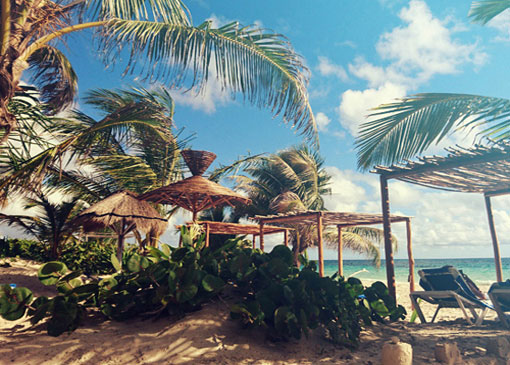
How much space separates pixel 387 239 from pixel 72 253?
25.9 feet

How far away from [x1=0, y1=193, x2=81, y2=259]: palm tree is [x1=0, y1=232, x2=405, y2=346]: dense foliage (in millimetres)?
4063

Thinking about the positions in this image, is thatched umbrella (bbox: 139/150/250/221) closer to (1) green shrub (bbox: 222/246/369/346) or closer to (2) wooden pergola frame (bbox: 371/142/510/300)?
(1) green shrub (bbox: 222/246/369/346)

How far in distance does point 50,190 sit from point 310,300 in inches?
293

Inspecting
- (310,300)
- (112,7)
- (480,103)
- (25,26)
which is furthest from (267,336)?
(112,7)

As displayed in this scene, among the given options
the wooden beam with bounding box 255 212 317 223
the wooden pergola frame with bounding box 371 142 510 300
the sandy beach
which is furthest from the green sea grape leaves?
A: the wooden beam with bounding box 255 212 317 223

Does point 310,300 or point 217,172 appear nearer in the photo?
point 310,300

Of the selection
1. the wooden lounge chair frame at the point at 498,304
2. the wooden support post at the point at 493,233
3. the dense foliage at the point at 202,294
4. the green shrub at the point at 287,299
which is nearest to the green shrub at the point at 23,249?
the dense foliage at the point at 202,294

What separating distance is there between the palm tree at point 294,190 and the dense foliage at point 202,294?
973 cm

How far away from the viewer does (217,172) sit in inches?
400

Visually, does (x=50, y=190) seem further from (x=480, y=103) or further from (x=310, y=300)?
Result: (x=480, y=103)

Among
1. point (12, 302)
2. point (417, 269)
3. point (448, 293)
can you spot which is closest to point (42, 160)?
point (12, 302)

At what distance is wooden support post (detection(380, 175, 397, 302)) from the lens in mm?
5555

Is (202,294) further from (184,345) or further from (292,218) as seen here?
(292,218)

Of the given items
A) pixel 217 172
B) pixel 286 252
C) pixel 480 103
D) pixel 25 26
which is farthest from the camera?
pixel 217 172
